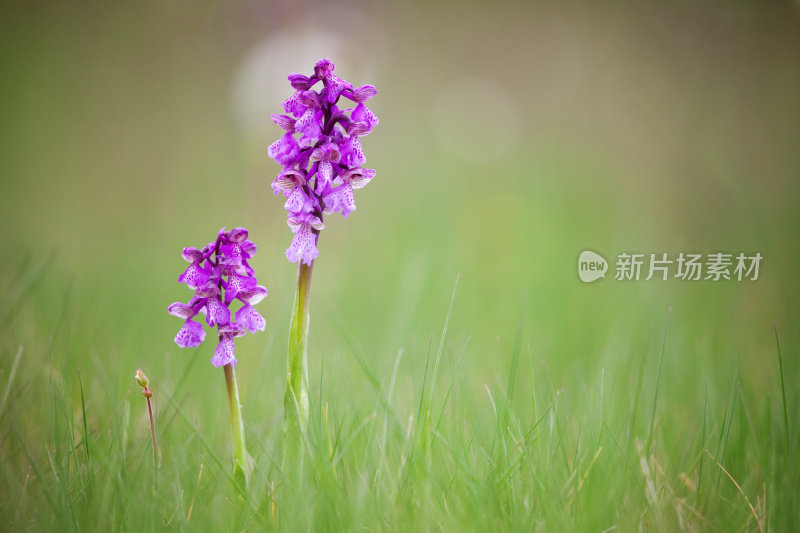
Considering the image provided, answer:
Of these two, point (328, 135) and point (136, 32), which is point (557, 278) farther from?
point (136, 32)

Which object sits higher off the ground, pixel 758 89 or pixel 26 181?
pixel 758 89

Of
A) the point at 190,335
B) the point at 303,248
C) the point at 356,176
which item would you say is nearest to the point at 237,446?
the point at 190,335

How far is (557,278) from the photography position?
4617 millimetres

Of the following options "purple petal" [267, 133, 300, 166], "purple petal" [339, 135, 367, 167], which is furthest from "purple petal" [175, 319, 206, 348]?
"purple petal" [339, 135, 367, 167]

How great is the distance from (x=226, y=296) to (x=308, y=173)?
42 cm

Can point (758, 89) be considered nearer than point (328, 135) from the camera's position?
No

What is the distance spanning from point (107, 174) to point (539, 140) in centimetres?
494

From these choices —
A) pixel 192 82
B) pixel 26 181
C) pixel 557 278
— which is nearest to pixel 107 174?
pixel 26 181

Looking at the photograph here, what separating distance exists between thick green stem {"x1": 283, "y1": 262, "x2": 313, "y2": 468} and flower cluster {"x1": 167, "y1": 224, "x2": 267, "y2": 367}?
0.11 meters

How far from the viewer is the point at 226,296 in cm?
170

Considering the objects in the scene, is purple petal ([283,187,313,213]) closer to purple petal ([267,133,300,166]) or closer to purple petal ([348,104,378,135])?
purple petal ([267,133,300,166])

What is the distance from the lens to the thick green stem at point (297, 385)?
5.47 ft

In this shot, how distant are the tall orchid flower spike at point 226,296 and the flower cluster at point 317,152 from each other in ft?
0.46

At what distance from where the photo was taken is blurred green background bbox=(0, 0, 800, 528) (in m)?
3.97
